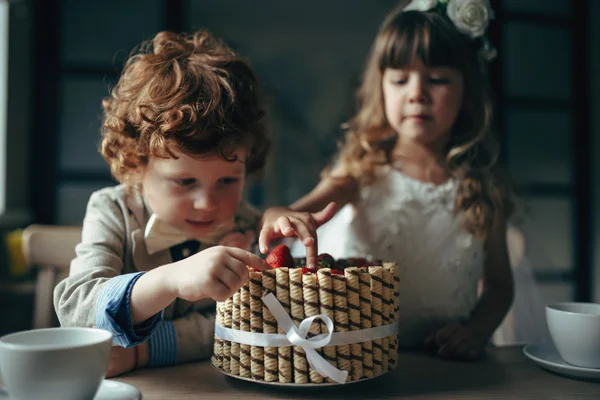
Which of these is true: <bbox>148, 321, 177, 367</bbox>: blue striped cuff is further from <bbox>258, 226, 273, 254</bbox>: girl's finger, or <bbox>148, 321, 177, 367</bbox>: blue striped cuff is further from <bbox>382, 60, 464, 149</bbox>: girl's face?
<bbox>382, 60, 464, 149</bbox>: girl's face

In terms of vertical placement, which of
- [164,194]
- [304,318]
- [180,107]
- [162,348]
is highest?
[180,107]

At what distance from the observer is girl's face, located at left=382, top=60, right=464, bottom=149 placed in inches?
40.7

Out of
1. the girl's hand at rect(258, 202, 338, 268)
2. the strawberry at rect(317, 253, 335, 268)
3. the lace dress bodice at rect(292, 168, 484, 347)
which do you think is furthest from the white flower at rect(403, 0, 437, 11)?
the strawberry at rect(317, 253, 335, 268)

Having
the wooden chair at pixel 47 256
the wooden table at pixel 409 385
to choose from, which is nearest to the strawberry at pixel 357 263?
the wooden table at pixel 409 385

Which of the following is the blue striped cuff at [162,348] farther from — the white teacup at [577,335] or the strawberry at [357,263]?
the white teacup at [577,335]

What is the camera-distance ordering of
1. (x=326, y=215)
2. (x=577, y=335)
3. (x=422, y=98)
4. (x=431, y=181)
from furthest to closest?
(x=431, y=181) < (x=422, y=98) < (x=326, y=215) < (x=577, y=335)

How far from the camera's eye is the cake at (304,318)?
656mm

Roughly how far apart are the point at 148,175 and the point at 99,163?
2054 millimetres

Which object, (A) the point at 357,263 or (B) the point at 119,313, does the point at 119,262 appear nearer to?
(B) the point at 119,313

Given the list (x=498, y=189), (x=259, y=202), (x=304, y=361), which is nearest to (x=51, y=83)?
(x=259, y=202)

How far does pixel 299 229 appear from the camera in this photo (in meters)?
0.82

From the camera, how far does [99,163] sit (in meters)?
2.77

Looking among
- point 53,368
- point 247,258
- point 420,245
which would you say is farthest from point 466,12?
point 53,368

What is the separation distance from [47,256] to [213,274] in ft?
2.32
